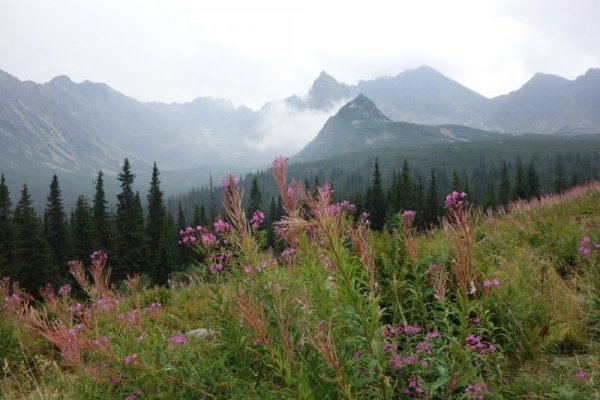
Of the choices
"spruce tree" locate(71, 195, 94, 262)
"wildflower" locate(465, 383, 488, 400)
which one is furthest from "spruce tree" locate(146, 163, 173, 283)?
"wildflower" locate(465, 383, 488, 400)

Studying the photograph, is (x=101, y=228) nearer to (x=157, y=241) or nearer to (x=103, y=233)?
(x=103, y=233)

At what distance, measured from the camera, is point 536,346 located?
3.52 metres

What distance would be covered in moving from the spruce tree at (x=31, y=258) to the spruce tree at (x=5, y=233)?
56 centimetres

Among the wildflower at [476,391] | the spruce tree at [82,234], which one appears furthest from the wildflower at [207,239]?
the spruce tree at [82,234]

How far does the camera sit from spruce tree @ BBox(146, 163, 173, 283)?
50.8m

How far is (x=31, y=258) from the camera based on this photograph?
42.2 meters

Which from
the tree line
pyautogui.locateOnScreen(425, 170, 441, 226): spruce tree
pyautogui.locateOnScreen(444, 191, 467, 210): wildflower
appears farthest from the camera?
pyautogui.locateOnScreen(425, 170, 441, 226): spruce tree

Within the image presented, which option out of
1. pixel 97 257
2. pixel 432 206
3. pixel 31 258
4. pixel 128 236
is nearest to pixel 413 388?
pixel 97 257

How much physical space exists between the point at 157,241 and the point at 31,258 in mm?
16162

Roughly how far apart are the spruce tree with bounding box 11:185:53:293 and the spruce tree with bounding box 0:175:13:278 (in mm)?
564

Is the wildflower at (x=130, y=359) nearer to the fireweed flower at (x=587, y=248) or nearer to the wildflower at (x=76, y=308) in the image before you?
the wildflower at (x=76, y=308)

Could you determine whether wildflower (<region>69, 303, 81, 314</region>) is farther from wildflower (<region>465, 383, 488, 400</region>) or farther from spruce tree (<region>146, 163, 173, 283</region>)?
spruce tree (<region>146, 163, 173, 283</region>)

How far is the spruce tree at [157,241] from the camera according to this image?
50.8m

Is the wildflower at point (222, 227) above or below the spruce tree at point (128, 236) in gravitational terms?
above
